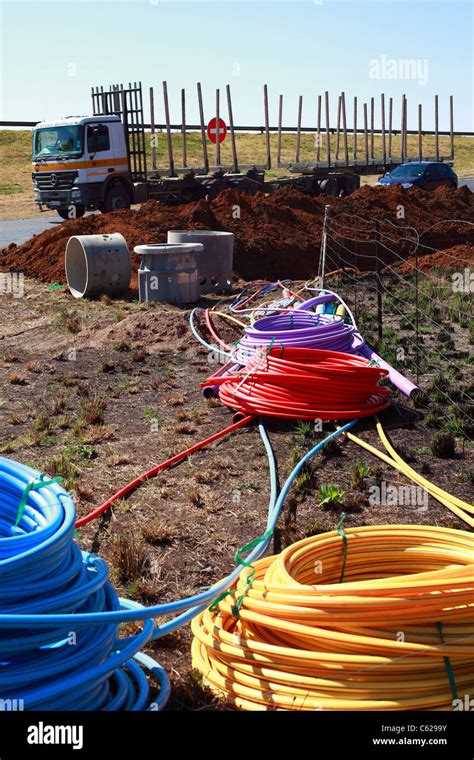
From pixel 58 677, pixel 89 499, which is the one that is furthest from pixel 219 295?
pixel 58 677

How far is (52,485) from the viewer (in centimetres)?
382

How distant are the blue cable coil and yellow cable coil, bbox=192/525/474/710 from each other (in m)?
0.24

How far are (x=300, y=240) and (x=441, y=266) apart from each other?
3.16m

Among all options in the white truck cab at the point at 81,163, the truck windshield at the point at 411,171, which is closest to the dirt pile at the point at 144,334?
the white truck cab at the point at 81,163

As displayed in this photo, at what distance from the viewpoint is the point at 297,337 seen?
7.70m

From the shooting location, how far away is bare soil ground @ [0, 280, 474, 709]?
15.8 feet

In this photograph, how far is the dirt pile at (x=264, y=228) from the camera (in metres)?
15.8

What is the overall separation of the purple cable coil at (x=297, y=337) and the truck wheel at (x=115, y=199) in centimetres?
1617

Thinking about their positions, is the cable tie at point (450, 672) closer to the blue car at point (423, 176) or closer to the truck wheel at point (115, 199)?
the truck wheel at point (115, 199)

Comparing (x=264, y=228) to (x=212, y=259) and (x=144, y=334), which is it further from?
(x=144, y=334)

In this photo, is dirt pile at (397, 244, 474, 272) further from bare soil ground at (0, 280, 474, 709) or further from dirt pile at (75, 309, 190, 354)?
dirt pile at (75, 309, 190, 354)

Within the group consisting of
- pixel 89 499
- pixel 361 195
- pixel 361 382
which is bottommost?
pixel 89 499
